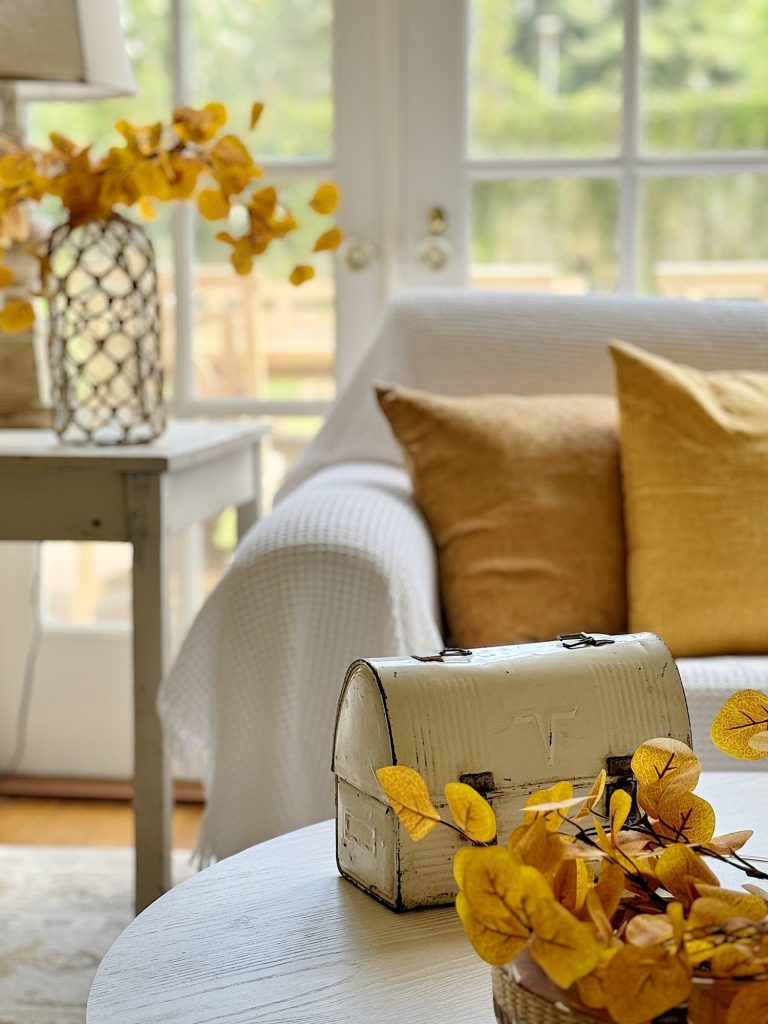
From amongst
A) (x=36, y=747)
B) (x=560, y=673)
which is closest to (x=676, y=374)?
(x=560, y=673)

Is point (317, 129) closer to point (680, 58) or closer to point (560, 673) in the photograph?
point (680, 58)

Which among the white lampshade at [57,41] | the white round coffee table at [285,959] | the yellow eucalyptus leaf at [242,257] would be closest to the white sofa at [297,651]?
the yellow eucalyptus leaf at [242,257]

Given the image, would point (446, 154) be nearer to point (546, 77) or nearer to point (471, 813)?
point (546, 77)

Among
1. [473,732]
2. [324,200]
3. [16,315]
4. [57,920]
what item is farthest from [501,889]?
[57,920]

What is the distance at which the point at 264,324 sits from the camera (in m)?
2.20

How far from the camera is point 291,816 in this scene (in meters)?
1.26

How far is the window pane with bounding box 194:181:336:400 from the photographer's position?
85.5 inches

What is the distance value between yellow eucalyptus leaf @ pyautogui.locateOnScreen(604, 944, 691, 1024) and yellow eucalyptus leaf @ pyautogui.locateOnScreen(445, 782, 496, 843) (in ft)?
0.33

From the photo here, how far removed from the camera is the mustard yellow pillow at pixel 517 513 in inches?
57.1

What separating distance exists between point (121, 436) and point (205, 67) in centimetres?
83

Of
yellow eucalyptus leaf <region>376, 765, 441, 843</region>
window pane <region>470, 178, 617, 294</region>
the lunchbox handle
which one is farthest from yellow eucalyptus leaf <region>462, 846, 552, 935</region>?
window pane <region>470, 178, 617, 294</region>

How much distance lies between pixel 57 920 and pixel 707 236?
143 cm

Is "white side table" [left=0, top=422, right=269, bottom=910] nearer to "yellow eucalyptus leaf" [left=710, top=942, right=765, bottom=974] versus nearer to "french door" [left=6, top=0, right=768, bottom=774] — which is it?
"french door" [left=6, top=0, right=768, bottom=774]

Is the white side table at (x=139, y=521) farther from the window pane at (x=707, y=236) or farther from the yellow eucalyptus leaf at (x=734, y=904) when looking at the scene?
the yellow eucalyptus leaf at (x=734, y=904)
